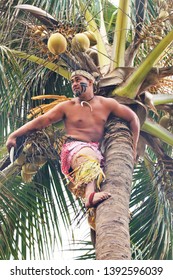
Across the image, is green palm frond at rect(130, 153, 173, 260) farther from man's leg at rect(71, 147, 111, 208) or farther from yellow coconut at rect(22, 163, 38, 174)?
man's leg at rect(71, 147, 111, 208)

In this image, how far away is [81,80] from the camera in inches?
137

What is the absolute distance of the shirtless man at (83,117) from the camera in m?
3.40

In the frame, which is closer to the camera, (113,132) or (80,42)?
(113,132)

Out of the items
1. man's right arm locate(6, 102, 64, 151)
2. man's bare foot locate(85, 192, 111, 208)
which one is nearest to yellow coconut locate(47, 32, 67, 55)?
man's right arm locate(6, 102, 64, 151)

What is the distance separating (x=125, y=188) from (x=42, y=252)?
1.75 meters

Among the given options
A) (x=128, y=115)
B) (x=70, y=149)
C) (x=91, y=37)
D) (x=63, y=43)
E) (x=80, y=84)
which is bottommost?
(x=70, y=149)

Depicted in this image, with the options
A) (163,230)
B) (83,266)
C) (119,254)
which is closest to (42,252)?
(163,230)

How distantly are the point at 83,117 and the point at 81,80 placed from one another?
0.20m

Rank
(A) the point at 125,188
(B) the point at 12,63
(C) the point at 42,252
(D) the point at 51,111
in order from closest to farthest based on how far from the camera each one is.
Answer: (A) the point at 125,188, (D) the point at 51,111, (B) the point at 12,63, (C) the point at 42,252

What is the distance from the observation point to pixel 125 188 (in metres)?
2.92

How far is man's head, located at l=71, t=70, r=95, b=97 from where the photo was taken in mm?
3477

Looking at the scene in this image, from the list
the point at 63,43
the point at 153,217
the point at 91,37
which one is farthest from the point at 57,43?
the point at 153,217

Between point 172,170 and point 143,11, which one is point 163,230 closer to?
point 172,170

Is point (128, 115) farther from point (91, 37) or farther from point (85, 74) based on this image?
point (91, 37)
